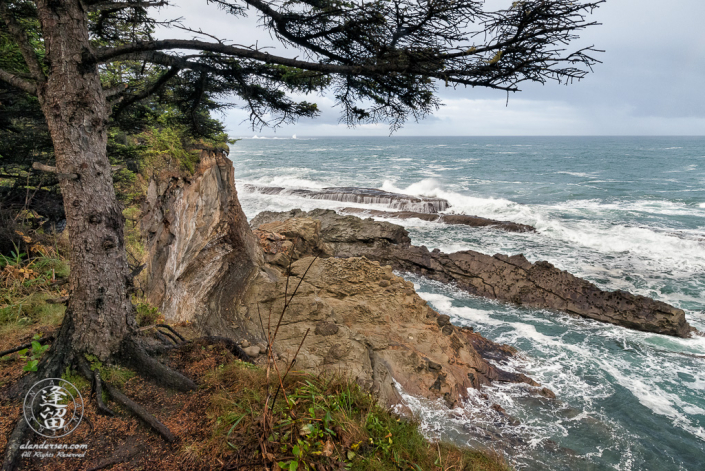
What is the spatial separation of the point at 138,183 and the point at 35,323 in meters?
10.00

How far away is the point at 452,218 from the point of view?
2173 cm

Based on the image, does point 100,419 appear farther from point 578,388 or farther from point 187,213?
point 578,388

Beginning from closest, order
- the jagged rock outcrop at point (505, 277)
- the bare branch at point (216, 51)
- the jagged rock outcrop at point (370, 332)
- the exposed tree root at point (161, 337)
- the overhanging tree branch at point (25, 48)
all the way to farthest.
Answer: the overhanging tree branch at point (25, 48), the bare branch at point (216, 51), the exposed tree root at point (161, 337), the jagged rock outcrop at point (370, 332), the jagged rock outcrop at point (505, 277)

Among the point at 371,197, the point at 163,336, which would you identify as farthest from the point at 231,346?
the point at 371,197

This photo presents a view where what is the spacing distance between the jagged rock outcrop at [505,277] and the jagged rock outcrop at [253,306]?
3231 millimetres

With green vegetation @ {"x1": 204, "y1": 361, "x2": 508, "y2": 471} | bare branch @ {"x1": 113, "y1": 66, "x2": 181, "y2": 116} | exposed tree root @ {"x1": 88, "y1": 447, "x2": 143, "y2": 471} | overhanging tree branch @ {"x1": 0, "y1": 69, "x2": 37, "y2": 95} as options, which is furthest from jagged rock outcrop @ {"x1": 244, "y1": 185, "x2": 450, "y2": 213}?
exposed tree root @ {"x1": 88, "y1": 447, "x2": 143, "y2": 471}

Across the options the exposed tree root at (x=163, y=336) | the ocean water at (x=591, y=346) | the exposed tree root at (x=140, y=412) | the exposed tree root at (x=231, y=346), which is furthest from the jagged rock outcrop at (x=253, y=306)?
the exposed tree root at (x=140, y=412)

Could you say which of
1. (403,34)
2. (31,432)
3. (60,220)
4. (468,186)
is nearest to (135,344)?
(31,432)

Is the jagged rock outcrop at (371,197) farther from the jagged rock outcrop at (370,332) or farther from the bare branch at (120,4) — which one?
the bare branch at (120,4)

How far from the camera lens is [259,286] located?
21.6 feet

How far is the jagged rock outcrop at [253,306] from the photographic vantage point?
18.9 ft

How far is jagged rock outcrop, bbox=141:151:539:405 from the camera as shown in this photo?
5.77 m

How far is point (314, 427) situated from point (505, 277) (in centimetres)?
1099

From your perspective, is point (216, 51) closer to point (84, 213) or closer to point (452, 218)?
point (84, 213)
